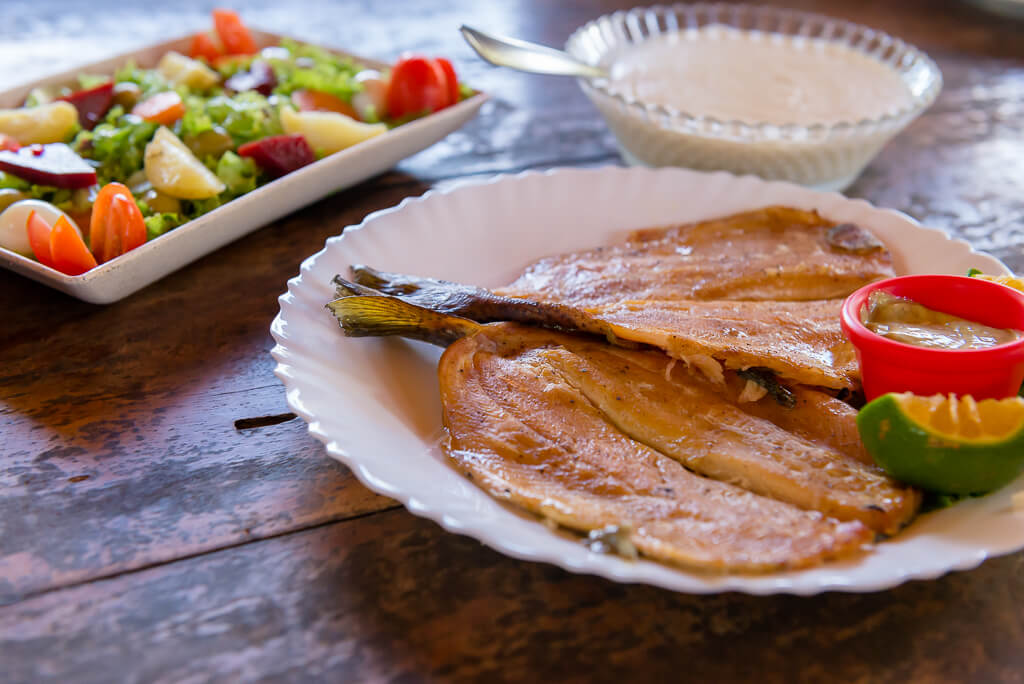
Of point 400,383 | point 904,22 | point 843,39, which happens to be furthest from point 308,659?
point 904,22

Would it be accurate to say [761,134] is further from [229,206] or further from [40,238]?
[40,238]

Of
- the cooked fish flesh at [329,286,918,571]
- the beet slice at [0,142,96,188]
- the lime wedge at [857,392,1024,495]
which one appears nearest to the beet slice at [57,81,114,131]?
the beet slice at [0,142,96,188]

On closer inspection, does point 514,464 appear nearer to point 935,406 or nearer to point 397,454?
point 397,454

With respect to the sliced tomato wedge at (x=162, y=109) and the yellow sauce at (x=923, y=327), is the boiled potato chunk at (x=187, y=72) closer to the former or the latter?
the sliced tomato wedge at (x=162, y=109)

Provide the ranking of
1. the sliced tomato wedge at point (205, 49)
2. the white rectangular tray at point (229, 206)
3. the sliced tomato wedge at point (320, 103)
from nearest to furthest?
the white rectangular tray at point (229, 206) < the sliced tomato wedge at point (320, 103) < the sliced tomato wedge at point (205, 49)

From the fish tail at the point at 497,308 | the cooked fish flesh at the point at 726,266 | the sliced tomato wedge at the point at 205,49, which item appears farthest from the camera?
the sliced tomato wedge at the point at 205,49

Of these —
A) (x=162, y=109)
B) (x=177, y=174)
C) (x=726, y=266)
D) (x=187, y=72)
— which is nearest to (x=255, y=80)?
(x=187, y=72)

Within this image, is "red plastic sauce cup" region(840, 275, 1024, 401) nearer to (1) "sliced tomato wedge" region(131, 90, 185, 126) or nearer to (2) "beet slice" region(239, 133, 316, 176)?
(2) "beet slice" region(239, 133, 316, 176)

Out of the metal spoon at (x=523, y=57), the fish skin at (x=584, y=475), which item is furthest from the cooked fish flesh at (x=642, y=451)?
the metal spoon at (x=523, y=57)
